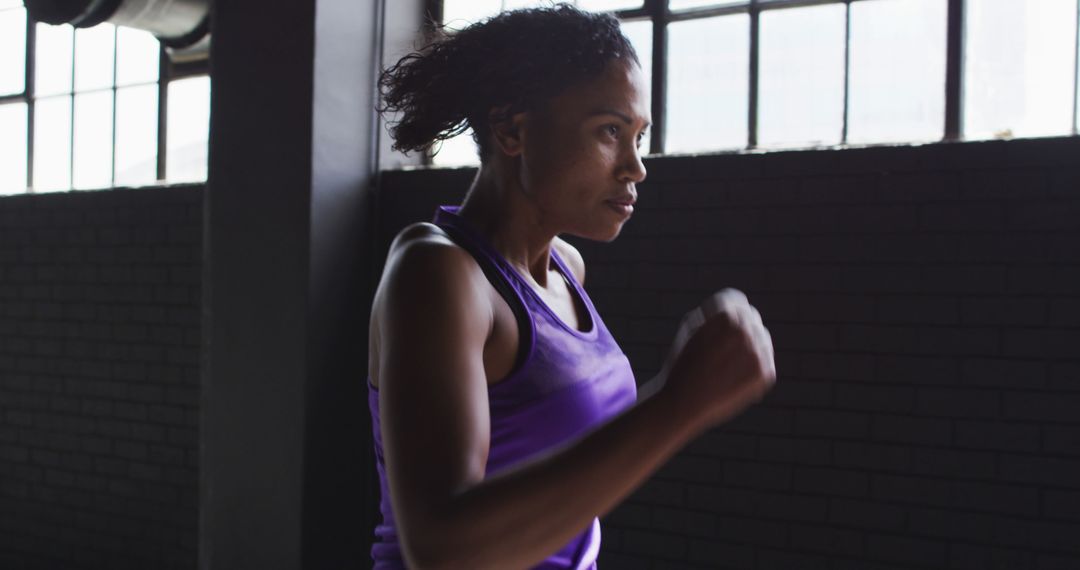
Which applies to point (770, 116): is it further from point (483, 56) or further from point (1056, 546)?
point (483, 56)

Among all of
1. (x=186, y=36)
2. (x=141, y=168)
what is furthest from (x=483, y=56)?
(x=141, y=168)

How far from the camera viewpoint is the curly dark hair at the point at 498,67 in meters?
1.11

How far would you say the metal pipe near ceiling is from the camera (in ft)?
11.7

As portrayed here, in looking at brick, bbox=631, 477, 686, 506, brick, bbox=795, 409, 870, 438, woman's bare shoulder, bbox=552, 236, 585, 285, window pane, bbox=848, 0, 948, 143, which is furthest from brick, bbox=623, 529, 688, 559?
woman's bare shoulder, bbox=552, 236, 585, 285

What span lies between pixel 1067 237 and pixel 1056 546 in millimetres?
924

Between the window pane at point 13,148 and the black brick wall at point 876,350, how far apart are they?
12.3ft

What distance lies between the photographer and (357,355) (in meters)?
3.67

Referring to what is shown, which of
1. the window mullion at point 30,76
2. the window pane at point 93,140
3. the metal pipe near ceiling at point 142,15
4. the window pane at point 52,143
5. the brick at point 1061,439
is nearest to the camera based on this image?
the brick at point 1061,439

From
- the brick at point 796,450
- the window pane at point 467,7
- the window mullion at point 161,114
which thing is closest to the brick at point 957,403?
the brick at point 796,450

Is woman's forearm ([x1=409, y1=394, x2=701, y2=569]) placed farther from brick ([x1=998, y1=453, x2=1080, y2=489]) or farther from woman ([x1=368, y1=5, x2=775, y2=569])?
brick ([x1=998, y1=453, x2=1080, y2=489])

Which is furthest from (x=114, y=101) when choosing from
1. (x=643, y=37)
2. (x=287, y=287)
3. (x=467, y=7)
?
(x=643, y=37)

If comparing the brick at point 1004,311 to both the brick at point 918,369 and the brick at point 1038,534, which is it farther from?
the brick at point 1038,534

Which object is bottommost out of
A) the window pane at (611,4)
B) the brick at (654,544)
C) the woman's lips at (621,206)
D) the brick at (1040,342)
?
the brick at (654,544)

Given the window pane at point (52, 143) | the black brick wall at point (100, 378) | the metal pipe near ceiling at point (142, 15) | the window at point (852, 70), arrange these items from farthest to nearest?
1. the window pane at point (52, 143)
2. the black brick wall at point (100, 378)
3. the metal pipe near ceiling at point (142, 15)
4. the window at point (852, 70)
